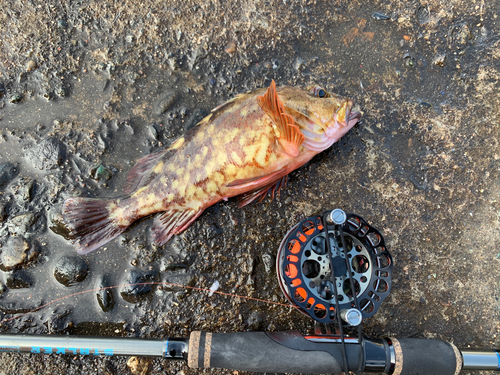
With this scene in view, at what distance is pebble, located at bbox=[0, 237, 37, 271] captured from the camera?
7.70 feet

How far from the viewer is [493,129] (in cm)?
260

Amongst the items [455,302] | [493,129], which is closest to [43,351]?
[455,302]

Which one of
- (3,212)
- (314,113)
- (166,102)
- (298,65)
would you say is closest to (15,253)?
(3,212)

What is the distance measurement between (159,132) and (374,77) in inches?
72.3

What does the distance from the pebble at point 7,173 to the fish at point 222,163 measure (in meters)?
0.57

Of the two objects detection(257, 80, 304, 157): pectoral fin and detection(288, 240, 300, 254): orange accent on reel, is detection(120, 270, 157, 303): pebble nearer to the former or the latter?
detection(288, 240, 300, 254): orange accent on reel

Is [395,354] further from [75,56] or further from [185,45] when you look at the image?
[75,56]

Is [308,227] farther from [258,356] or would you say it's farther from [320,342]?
[258,356]

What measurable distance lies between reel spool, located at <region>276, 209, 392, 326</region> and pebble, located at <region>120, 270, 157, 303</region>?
1.01 m

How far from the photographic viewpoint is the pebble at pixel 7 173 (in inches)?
95.3

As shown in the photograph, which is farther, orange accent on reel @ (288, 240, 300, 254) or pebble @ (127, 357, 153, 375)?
pebble @ (127, 357, 153, 375)

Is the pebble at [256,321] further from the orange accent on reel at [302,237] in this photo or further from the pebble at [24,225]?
the pebble at [24,225]

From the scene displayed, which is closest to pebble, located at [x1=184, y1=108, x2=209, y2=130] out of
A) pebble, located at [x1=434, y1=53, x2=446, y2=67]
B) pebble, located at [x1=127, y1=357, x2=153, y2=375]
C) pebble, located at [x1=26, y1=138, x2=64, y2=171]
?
pebble, located at [x1=26, y1=138, x2=64, y2=171]

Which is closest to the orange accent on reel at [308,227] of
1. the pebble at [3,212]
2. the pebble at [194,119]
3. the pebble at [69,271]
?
the pebble at [194,119]
